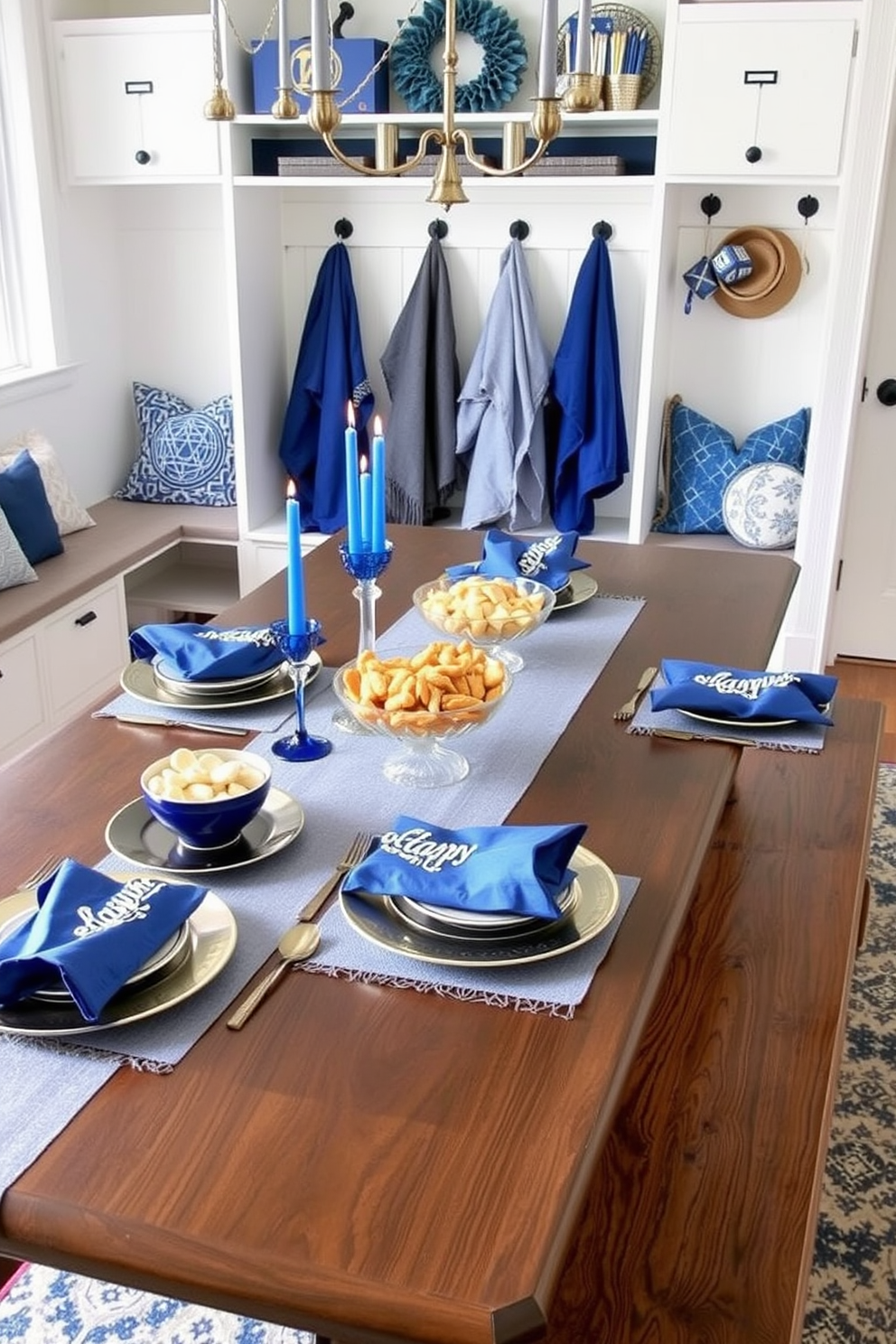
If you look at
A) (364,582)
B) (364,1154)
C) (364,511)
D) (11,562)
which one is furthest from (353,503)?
(11,562)

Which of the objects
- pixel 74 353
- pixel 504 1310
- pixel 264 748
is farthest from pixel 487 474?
pixel 504 1310

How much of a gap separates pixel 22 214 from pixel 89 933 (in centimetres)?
328

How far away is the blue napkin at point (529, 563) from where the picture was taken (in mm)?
2396

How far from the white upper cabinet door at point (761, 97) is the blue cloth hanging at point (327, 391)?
1145mm

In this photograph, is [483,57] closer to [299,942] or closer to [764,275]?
[764,275]

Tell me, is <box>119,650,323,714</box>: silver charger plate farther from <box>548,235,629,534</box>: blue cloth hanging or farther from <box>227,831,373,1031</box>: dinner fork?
<box>548,235,629,534</box>: blue cloth hanging

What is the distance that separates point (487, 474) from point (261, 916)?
9.03 ft

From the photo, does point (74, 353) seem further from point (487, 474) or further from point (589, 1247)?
point (589, 1247)

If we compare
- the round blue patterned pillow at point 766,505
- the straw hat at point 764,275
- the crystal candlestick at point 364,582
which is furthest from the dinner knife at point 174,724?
the straw hat at point 764,275

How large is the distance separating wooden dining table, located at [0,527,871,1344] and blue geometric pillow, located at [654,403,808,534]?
2664 mm

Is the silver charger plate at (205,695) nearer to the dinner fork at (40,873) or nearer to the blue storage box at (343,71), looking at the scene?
the dinner fork at (40,873)

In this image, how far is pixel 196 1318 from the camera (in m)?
1.94

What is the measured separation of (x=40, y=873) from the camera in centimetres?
154

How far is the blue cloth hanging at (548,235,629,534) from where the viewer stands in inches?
155
